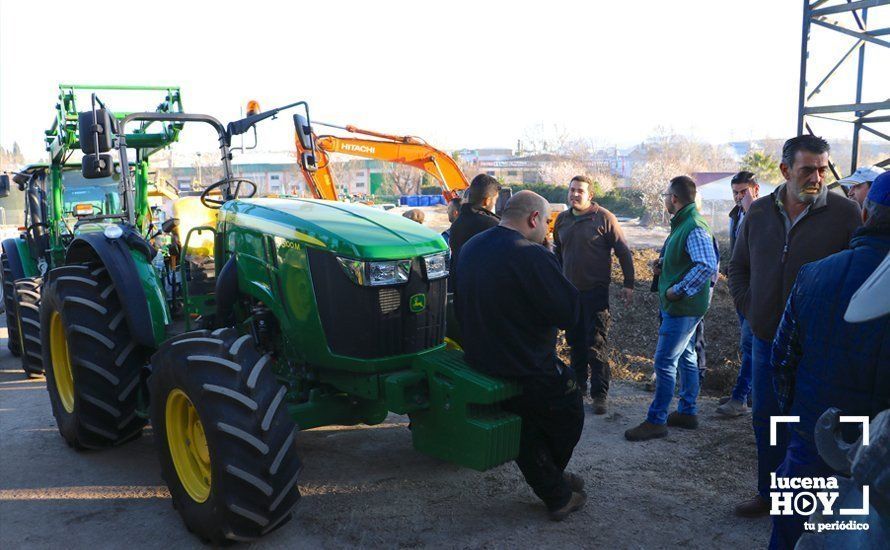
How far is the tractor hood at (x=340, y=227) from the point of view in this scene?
3676mm

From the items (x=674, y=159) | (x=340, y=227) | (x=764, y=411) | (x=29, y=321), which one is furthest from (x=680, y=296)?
(x=674, y=159)

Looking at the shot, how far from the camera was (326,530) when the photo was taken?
12.3 ft

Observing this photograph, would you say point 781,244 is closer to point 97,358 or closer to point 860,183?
point 860,183

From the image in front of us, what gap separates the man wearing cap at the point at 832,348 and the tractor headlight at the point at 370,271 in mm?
1895

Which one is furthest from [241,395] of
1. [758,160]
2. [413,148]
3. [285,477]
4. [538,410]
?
[758,160]

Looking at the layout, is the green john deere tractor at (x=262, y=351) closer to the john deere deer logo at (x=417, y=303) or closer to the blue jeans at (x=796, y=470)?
the john deere deer logo at (x=417, y=303)

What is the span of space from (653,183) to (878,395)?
2811cm

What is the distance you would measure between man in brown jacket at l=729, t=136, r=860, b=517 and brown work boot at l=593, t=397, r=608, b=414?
1.82 metres

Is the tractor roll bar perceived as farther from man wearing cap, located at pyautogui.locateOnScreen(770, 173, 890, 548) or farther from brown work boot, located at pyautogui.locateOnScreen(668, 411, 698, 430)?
man wearing cap, located at pyautogui.locateOnScreen(770, 173, 890, 548)

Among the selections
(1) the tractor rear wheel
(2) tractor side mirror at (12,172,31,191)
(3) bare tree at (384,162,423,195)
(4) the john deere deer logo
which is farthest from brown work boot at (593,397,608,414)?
(3) bare tree at (384,162,423,195)

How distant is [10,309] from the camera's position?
787 centimetres

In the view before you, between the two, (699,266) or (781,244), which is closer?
(781,244)

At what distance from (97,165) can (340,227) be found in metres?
1.88

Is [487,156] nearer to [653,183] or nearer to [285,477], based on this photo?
[653,183]
